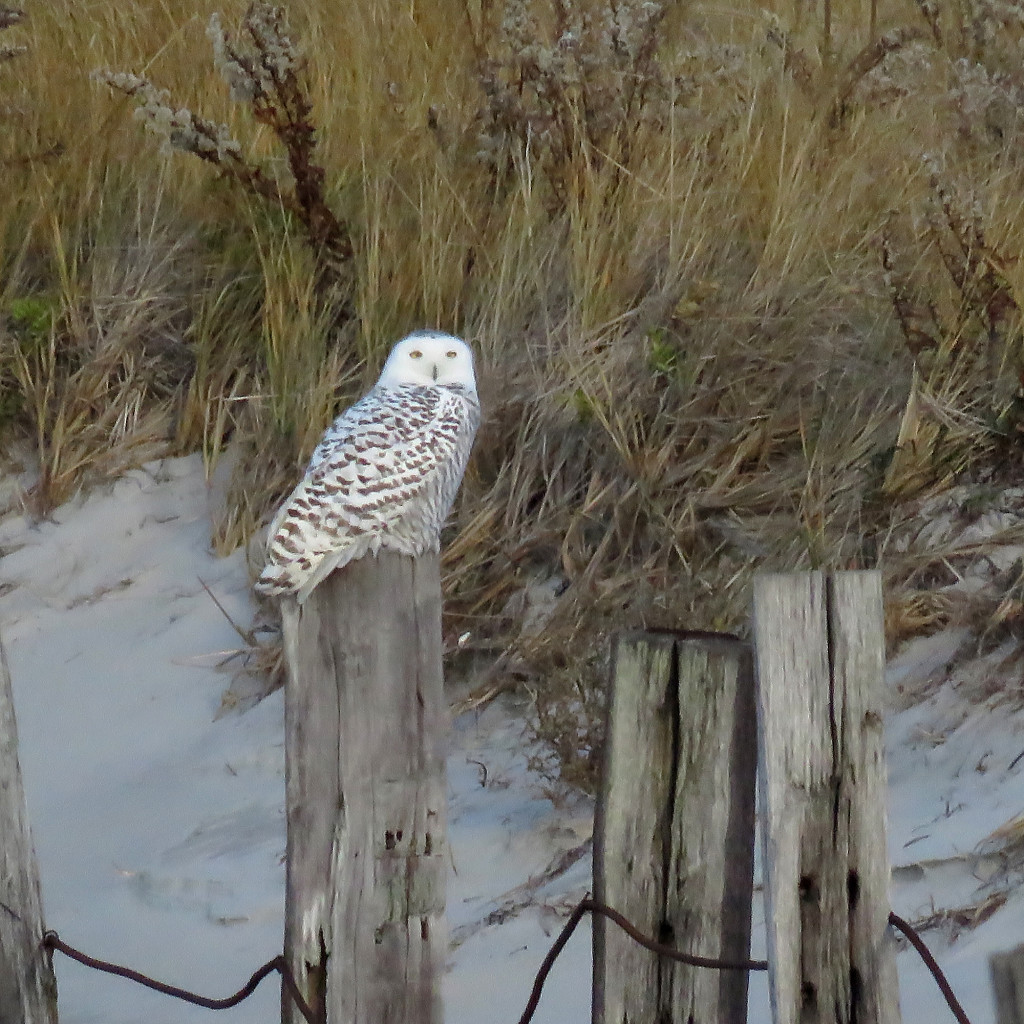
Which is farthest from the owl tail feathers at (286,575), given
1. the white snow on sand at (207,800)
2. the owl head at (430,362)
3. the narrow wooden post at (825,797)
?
the owl head at (430,362)

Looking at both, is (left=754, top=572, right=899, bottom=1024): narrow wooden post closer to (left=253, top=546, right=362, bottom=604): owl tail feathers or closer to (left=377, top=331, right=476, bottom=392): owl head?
(left=253, top=546, right=362, bottom=604): owl tail feathers

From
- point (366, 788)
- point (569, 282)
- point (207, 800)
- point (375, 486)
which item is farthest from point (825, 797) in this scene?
point (569, 282)

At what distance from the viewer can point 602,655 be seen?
310 cm

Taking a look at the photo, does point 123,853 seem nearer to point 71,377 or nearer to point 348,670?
point 71,377

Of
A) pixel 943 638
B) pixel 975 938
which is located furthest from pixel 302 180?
pixel 975 938

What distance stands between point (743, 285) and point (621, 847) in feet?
9.24

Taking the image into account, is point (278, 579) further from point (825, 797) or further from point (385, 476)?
point (825, 797)

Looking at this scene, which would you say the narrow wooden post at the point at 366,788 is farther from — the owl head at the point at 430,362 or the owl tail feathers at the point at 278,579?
the owl head at the point at 430,362

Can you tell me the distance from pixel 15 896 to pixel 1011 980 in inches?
46.1


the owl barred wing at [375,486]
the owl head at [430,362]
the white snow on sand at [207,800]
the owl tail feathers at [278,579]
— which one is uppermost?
the owl head at [430,362]

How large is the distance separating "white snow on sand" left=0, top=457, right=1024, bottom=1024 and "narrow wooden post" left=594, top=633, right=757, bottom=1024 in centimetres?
93

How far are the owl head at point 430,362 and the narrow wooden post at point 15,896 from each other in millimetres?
1672

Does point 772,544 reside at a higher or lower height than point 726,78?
lower

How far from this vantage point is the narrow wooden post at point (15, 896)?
1671 millimetres
